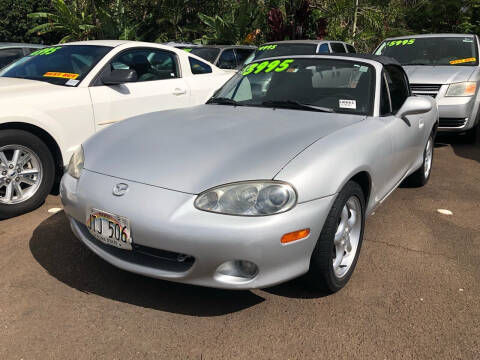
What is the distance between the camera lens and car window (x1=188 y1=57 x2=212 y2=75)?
5.66 metres

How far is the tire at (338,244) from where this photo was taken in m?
2.50

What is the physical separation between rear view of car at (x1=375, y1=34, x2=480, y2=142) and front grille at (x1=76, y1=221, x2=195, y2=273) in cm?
532

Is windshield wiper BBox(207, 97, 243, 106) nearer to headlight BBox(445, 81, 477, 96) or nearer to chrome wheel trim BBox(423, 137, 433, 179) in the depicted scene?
chrome wheel trim BBox(423, 137, 433, 179)

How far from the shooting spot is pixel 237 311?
2.61 meters

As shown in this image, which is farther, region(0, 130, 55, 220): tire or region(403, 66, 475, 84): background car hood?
region(403, 66, 475, 84): background car hood

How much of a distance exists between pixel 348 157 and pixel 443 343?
1.10 meters

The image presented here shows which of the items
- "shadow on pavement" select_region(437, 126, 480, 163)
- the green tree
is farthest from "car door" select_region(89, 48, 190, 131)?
the green tree

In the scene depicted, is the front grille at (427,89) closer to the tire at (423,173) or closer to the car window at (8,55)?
the tire at (423,173)

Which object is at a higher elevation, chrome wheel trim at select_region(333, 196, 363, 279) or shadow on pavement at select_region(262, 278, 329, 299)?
chrome wheel trim at select_region(333, 196, 363, 279)

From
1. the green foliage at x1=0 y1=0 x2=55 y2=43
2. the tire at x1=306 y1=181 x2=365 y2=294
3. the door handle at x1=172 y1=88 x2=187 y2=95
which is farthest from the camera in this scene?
the green foliage at x1=0 y1=0 x2=55 y2=43

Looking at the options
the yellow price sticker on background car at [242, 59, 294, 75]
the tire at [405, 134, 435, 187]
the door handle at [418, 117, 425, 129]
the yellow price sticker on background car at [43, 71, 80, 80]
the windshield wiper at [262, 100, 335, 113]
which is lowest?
the tire at [405, 134, 435, 187]

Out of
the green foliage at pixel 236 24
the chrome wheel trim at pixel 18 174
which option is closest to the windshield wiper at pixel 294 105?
the chrome wheel trim at pixel 18 174

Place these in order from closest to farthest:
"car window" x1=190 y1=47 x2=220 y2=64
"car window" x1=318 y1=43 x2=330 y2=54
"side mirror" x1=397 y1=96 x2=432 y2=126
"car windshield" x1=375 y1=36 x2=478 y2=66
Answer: "side mirror" x1=397 y1=96 x2=432 y2=126, "car windshield" x1=375 y1=36 x2=478 y2=66, "car window" x1=318 y1=43 x2=330 y2=54, "car window" x1=190 y1=47 x2=220 y2=64

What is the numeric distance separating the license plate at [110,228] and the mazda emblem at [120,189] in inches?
4.7
